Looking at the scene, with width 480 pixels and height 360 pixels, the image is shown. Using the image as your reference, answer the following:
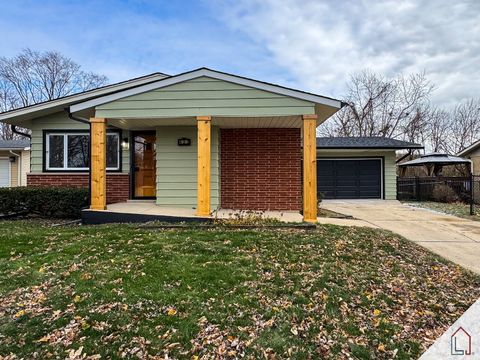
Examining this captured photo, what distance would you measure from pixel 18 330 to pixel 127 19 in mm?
11570

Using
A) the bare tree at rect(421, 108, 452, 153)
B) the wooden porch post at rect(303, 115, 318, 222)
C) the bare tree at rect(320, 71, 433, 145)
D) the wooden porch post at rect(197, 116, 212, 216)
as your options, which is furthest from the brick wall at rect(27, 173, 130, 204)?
the bare tree at rect(421, 108, 452, 153)

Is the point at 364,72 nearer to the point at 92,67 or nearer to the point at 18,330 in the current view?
the point at 92,67

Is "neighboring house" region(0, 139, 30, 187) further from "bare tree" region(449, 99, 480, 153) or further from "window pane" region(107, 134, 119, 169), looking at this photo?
"bare tree" region(449, 99, 480, 153)

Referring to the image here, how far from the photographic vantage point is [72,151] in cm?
958

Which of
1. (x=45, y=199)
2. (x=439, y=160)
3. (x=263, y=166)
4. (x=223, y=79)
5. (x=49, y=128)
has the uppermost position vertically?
(x=223, y=79)

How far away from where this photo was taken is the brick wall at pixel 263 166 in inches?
351

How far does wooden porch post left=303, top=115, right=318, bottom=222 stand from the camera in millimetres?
6672

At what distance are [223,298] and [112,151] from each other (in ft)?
24.6

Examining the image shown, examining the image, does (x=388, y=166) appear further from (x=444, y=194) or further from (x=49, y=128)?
(x=49, y=128)

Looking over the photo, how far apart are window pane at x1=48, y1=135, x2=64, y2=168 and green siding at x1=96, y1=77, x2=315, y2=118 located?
3721 mm

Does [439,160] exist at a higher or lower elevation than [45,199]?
higher

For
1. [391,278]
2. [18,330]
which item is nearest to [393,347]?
[391,278]

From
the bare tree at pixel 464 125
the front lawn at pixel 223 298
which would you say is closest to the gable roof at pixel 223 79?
the front lawn at pixel 223 298

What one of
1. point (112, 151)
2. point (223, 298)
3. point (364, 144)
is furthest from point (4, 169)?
point (223, 298)
